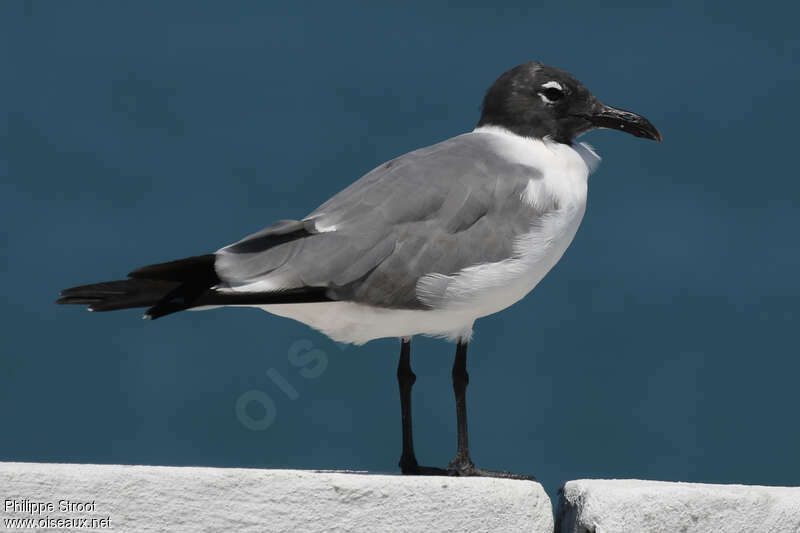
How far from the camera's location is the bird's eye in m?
4.57

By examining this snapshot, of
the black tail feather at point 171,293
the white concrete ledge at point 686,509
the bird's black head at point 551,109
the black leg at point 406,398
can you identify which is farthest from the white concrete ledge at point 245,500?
the bird's black head at point 551,109

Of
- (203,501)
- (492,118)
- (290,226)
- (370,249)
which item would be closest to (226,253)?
(290,226)

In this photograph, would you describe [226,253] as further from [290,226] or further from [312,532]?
[312,532]

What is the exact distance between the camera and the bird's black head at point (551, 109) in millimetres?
4566

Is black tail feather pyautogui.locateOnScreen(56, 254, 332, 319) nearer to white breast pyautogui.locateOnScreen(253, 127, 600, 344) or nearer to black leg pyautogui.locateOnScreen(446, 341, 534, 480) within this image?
white breast pyautogui.locateOnScreen(253, 127, 600, 344)

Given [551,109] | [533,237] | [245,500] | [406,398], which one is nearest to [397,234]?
[533,237]

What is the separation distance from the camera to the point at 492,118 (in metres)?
4.67

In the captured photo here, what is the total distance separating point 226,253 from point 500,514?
131cm

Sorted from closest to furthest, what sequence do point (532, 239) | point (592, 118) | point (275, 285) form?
point (275, 285), point (532, 239), point (592, 118)

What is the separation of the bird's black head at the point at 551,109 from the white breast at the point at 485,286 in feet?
0.65

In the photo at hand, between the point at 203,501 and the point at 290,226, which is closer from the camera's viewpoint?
the point at 203,501

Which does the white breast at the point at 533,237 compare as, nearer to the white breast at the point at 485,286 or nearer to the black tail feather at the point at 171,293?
the white breast at the point at 485,286

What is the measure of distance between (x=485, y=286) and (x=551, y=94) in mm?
943

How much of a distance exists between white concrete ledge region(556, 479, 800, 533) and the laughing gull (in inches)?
29.2
